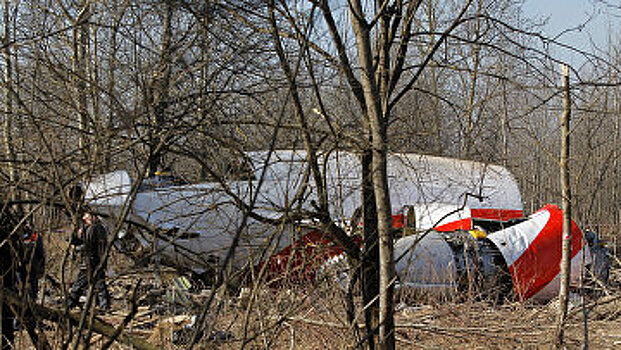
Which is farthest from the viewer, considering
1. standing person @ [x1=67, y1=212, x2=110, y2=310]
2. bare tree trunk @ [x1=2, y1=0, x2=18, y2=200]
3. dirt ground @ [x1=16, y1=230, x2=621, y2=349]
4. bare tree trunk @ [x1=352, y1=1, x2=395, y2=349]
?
dirt ground @ [x1=16, y1=230, x2=621, y2=349]

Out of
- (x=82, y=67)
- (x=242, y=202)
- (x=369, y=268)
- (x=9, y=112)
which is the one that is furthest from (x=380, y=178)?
(x=9, y=112)

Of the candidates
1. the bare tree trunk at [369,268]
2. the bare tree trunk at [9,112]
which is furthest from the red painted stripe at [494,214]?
the bare tree trunk at [9,112]

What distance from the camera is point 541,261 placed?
8641mm

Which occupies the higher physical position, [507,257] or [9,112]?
[9,112]

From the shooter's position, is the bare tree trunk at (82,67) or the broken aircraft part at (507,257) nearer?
the bare tree trunk at (82,67)

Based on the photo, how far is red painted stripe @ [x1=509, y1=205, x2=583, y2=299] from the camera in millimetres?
8406

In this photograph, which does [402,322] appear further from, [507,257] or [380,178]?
[507,257]

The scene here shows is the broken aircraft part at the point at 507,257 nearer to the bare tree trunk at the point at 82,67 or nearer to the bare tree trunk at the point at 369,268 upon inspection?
the bare tree trunk at the point at 369,268

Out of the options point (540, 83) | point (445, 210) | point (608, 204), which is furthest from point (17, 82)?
point (608, 204)

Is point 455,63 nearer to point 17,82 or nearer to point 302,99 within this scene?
point 302,99

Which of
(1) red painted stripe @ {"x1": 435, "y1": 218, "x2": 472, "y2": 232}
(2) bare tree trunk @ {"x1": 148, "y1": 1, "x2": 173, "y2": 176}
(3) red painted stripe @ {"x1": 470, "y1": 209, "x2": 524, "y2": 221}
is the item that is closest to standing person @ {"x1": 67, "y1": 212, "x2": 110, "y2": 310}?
(2) bare tree trunk @ {"x1": 148, "y1": 1, "x2": 173, "y2": 176}

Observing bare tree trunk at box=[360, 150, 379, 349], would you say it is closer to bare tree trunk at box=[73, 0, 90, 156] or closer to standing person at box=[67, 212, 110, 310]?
standing person at box=[67, 212, 110, 310]

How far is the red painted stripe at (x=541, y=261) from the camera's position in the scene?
331 inches

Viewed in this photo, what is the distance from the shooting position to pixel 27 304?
7.50ft
